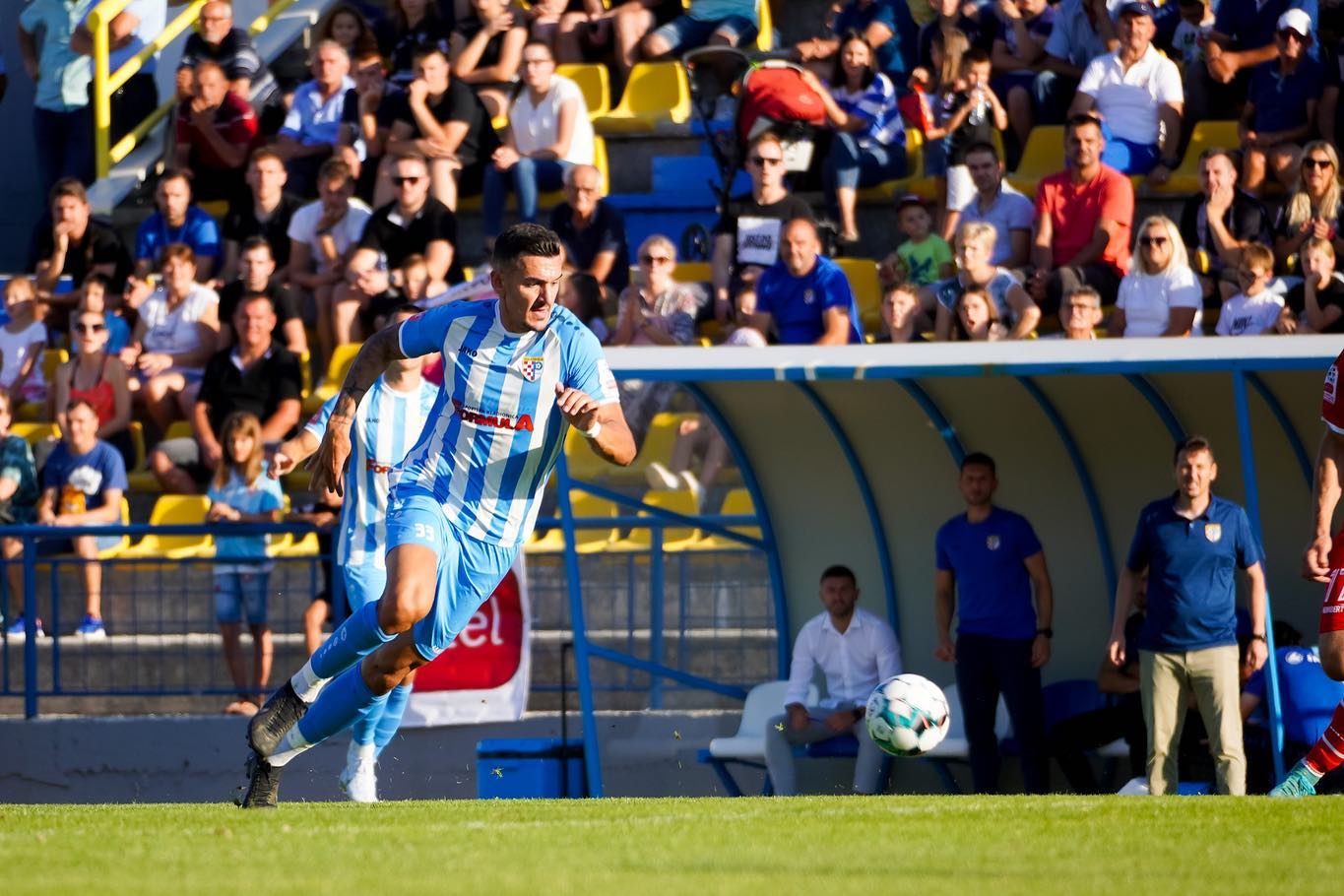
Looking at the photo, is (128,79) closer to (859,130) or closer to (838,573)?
(859,130)

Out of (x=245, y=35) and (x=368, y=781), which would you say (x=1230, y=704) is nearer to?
(x=368, y=781)

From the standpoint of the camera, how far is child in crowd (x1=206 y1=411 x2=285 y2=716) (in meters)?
13.3

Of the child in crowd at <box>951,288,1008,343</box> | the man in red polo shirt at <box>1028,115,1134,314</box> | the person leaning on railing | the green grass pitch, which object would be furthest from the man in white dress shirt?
the person leaning on railing

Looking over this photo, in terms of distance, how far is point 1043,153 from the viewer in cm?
1545

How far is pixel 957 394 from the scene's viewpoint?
40.0ft

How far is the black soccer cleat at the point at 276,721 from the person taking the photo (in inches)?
315

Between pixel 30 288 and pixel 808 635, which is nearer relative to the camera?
pixel 808 635

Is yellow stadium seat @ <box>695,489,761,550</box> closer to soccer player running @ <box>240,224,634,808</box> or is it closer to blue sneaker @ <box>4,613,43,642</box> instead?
blue sneaker @ <box>4,613,43,642</box>

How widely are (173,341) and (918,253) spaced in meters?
5.41

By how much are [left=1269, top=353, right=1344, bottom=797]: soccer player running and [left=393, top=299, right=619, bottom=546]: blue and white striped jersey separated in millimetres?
2648

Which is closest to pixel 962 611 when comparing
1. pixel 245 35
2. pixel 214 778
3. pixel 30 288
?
pixel 214 778

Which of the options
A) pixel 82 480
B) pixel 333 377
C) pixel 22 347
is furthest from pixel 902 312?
pixel 22 347

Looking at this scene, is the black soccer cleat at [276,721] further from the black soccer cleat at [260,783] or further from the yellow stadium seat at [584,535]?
the yellow stadium seat at [584,535]

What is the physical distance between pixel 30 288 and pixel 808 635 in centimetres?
746
